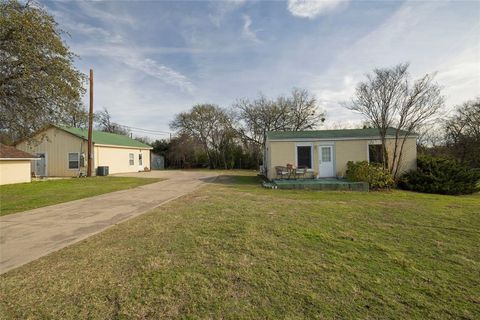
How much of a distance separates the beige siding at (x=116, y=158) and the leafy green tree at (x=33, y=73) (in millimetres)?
11342

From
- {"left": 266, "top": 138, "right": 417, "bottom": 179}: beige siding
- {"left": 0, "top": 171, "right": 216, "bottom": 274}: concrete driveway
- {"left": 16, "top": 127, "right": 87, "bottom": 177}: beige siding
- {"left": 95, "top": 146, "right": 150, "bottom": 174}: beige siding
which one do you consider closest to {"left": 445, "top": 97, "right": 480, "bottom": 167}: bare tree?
{"left": 266, "top": 138, "right": 417, "bottom": 179}: beige siding

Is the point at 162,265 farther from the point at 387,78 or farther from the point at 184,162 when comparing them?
the point at 184,162

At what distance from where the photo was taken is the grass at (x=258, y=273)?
7.82ft

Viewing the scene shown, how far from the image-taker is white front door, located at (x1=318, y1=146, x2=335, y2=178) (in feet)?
48.9

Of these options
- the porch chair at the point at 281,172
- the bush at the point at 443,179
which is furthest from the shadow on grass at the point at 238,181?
the bush at the point at 443,179

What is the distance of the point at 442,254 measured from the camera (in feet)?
12.1

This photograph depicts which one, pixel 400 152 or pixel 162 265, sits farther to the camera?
pixel 400 152

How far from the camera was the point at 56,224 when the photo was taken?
5480mm

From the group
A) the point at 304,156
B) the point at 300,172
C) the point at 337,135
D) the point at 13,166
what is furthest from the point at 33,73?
the point at 337,135

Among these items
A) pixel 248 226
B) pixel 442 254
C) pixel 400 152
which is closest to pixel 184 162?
pixel 400 152

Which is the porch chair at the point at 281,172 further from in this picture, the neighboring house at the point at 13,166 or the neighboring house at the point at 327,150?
the neighboring house at the point at 13,166

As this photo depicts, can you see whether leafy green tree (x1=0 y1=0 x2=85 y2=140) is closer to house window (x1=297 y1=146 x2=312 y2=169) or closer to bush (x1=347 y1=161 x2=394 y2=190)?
house window (x1=297 y1=146 x2=312 y2=169)

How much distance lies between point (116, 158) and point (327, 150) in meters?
18.4

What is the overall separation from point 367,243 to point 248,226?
2.21 metres
